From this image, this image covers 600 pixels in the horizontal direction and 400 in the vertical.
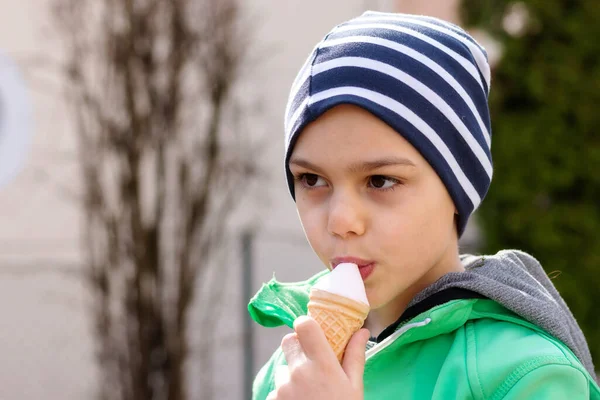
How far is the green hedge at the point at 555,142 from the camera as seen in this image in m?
7.32

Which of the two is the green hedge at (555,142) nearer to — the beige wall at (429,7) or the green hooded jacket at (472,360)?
the beige wall at (429,7)

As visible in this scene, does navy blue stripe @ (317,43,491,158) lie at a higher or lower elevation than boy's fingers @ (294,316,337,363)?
higher

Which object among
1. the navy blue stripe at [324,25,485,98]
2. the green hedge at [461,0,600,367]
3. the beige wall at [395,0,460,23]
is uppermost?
the beige wall at [395,0,460,23]

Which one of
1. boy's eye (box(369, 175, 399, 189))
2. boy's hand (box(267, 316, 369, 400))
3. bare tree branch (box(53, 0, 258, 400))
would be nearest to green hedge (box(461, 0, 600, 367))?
bare tree branch (box(53, 0, 258, 400))

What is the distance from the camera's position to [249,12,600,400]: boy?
167cm

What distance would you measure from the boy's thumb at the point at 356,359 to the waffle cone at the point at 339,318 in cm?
2

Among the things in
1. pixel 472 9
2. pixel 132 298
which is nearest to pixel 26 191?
pixel 132 298

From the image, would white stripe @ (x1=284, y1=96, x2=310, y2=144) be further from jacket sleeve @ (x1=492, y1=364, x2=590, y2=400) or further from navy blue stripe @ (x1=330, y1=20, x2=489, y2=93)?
jacket sleeve @ (x1=492, y1=364, x2=590, y2=400)

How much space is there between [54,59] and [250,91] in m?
1.49

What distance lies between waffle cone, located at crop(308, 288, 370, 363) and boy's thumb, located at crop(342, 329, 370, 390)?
0.6 inches

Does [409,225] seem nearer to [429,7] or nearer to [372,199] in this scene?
[372,199]

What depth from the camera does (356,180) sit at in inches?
69.6

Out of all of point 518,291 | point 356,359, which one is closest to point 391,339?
point 356,359

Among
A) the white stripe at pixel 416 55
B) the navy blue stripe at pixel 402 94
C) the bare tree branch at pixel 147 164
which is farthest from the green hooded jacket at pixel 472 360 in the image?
the bare tree branch at pixel 147 164
